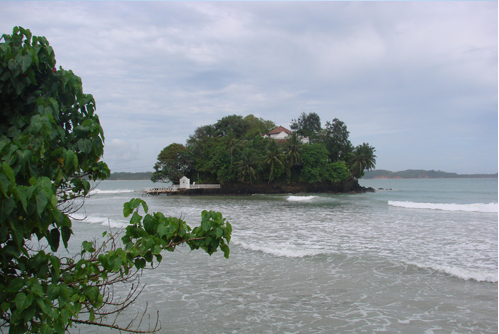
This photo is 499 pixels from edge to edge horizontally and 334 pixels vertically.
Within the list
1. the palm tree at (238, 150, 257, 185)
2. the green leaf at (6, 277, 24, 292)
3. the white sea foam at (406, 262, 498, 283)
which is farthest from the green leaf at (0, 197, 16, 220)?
the palm tree at (238, 150, 257, 185)

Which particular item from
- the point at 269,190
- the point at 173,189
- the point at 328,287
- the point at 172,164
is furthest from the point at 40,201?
the point at 172,164

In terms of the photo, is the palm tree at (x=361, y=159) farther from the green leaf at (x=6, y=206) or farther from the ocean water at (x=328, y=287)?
the green leaf at (x=6, y=206)

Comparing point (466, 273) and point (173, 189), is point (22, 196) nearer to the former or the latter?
point (466, 273)

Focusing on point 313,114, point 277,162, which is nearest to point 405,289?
point 277,162

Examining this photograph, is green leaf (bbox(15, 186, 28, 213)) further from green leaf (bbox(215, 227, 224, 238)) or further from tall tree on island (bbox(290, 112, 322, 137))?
tall tree on island (bbox(290, 112, 322, 137))

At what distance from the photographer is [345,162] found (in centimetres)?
5428

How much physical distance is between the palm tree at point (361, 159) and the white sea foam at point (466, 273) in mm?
46367

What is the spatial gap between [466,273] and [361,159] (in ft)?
156

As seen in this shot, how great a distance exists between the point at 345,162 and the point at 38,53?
180 ft

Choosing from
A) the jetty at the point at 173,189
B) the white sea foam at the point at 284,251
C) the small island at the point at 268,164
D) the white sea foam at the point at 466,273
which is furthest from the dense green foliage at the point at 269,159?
the white sea foam at the point at 466,273

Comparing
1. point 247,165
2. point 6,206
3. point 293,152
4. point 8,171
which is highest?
point 293,152

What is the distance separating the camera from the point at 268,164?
4834 centimetres

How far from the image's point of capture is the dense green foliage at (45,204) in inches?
63.9

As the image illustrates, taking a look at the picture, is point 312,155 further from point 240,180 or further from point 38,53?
point 38,53
